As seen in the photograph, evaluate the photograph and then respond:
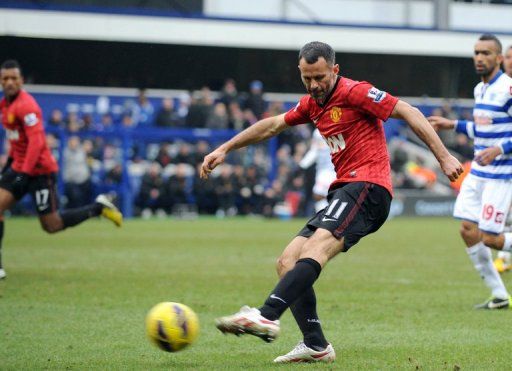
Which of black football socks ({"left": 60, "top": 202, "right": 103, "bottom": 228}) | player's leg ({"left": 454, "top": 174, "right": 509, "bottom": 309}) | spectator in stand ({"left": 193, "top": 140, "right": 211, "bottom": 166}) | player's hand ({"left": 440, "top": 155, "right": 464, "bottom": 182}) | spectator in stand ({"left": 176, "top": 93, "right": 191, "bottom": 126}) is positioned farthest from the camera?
spectator in stand ({"left": 176, "top": 93, "right": 191, "bottom": 126})

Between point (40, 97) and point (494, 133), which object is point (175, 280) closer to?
point (494, 133)

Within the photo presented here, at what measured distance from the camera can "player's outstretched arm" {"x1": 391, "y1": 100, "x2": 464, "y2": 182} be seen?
7.25 metres

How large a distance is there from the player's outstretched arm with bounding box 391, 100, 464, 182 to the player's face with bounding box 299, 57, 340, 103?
0.51 metres

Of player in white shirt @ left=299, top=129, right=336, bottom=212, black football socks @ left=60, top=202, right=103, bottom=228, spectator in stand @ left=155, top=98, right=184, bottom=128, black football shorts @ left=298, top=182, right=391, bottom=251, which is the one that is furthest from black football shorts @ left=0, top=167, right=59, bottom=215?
spectator in stand @ left=155, top=98, right=184, bottom=128

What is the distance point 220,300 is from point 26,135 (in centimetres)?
360

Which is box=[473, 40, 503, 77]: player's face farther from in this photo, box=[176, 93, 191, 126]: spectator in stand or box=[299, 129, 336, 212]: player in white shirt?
box=[176, 93, 191, 126]: spectator in stand

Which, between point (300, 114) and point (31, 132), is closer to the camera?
point (300, 114)

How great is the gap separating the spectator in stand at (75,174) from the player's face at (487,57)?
53.8ft

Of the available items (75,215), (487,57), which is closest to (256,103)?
(75,215)

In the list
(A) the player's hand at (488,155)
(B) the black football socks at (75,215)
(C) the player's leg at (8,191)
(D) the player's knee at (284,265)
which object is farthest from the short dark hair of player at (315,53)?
(B) the black football socks at (75,215)

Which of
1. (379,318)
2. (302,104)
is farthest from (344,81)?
(379,318)

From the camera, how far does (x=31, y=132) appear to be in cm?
1287

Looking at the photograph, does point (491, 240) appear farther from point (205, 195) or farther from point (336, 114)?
point (205, 195)

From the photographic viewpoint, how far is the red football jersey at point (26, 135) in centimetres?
1286
